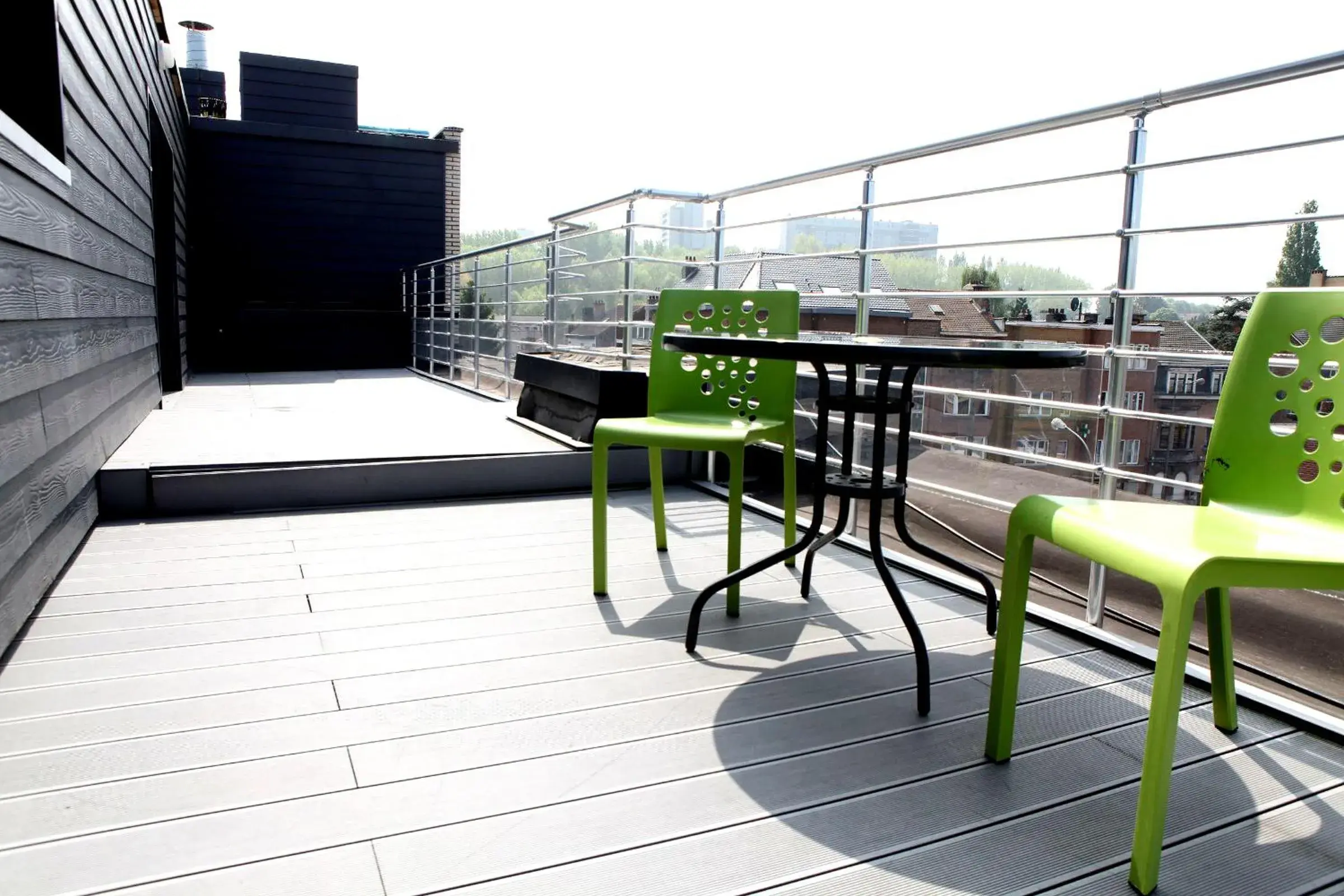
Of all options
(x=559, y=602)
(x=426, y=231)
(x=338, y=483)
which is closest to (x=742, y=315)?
(x=559, y=602)

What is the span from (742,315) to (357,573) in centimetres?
119

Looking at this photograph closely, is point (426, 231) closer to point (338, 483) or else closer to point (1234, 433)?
point (338, 483)

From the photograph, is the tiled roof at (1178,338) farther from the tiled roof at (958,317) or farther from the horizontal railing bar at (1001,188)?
the tiled roof at (958,317)

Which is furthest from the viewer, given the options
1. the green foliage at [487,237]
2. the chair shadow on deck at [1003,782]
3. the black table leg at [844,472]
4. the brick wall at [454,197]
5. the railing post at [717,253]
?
the brick wall at [454,197]

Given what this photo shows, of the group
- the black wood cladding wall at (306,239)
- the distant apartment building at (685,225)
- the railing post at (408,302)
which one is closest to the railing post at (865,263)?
the distant apartment building at (685,225)

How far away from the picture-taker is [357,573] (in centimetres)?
223

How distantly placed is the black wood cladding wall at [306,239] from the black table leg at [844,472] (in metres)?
7.96

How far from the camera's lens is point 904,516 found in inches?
71.3

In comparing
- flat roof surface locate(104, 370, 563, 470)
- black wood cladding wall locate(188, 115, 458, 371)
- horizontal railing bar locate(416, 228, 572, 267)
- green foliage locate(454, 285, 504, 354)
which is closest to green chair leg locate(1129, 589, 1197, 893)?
flat roof surface locate(104, 370, 563, 470)

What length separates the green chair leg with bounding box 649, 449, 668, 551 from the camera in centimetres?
241

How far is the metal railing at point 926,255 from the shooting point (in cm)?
169

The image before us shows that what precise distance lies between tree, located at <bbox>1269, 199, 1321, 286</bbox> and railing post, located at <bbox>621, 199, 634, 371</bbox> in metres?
2.32

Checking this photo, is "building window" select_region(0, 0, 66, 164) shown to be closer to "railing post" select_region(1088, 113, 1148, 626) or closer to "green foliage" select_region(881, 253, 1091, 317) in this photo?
"green foliage" select_region(881, 253, 1091, 317)

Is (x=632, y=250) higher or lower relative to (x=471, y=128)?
lower
